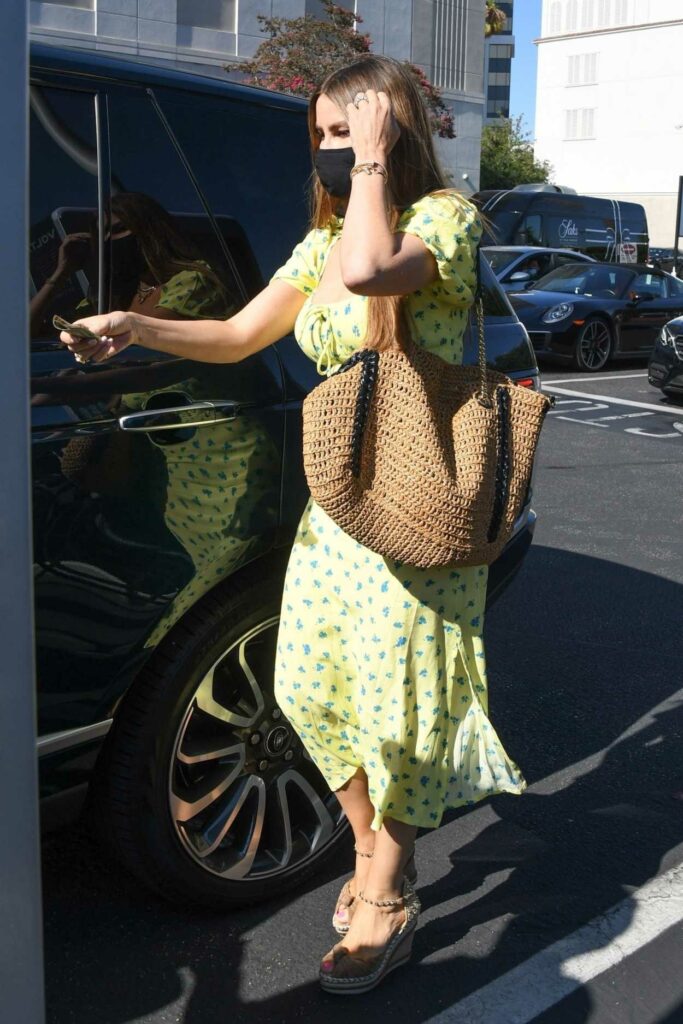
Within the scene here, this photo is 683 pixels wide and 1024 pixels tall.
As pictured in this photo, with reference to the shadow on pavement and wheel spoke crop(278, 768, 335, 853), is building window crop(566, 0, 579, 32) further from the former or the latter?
wheel spoke crop(278, 768, 335, 853)

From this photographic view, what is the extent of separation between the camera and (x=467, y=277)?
2287mm

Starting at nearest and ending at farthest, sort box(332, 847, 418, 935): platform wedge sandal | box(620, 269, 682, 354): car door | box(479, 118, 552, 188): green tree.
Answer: box(332, 847, 418, 935): platform wedge sandal < box(620, 269, 682, 354): car door < box(479, 118, 552, 188): green tree

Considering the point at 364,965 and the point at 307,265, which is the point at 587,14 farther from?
the point at 364,965

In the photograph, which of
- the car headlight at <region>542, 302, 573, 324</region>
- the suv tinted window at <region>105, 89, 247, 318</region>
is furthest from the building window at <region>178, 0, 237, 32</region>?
the suv tinted window at <region>105, 89, 247, 318</region>

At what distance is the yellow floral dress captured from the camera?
235 centimetres

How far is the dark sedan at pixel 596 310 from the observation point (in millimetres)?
14617

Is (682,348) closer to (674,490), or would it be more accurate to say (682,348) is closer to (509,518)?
(674,490)

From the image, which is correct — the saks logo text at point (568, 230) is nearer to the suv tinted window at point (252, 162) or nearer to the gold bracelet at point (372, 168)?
the suv tinted window at point (252, 162)

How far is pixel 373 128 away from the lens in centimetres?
219

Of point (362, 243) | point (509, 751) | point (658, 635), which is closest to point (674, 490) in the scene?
point (658, 635)

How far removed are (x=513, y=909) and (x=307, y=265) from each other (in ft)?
5.27

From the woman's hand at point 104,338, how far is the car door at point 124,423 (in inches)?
6.1

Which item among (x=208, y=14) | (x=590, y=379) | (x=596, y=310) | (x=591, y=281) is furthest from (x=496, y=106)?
(x=590, y=379)

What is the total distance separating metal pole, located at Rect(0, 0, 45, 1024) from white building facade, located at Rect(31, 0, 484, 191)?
60.6 feet
